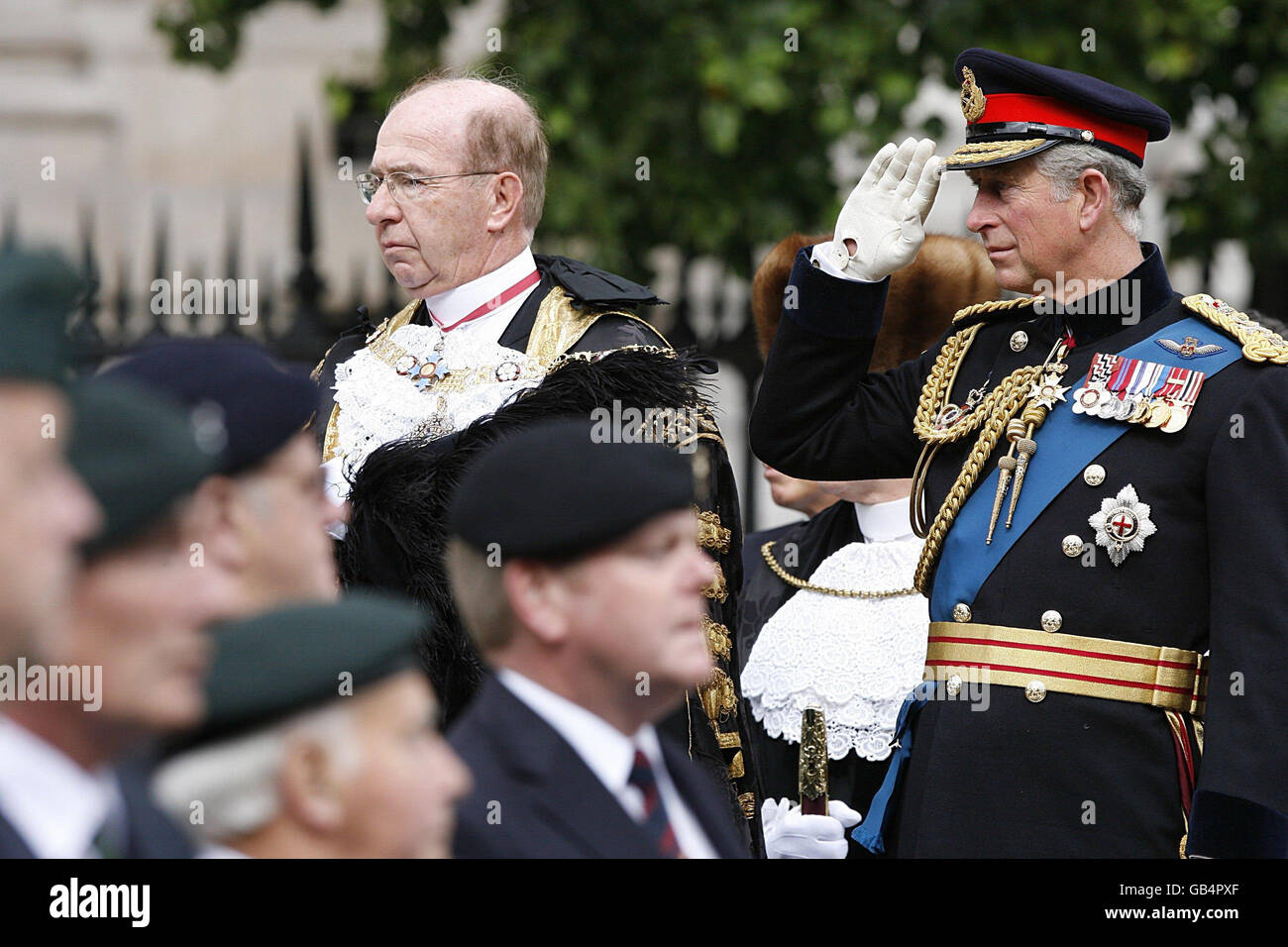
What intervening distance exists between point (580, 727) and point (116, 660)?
57 cm

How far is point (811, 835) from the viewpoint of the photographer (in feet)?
12.2

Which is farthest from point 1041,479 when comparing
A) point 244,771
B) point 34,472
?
point 34,472

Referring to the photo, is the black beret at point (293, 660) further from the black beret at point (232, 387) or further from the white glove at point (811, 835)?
the white glove at point (811, 835)

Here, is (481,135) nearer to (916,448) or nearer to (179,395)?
(916,448)

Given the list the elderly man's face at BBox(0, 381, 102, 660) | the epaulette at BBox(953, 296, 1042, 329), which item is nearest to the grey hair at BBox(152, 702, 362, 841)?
the elderly man's face at BBox(0, 381, 102, 660)

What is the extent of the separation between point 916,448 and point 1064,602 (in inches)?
18.7

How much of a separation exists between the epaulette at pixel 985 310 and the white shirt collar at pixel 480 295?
0.88 meters

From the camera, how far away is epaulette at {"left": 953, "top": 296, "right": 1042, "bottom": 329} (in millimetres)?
3648

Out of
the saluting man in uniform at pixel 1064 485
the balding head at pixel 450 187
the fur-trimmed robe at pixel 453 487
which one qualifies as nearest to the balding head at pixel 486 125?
the balding head at pixel 450 187

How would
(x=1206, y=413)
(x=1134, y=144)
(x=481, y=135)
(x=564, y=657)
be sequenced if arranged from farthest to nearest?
(x=481, y=135), (x=1134, y=144), (x=1206, y=413), (x=564, y=657)

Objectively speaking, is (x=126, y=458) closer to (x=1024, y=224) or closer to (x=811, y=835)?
(x=1024, y=224)

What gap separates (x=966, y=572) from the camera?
3.38m

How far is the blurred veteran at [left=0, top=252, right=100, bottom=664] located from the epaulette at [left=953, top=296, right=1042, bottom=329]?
223cm

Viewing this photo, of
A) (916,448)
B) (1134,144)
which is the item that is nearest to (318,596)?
(916,448)
